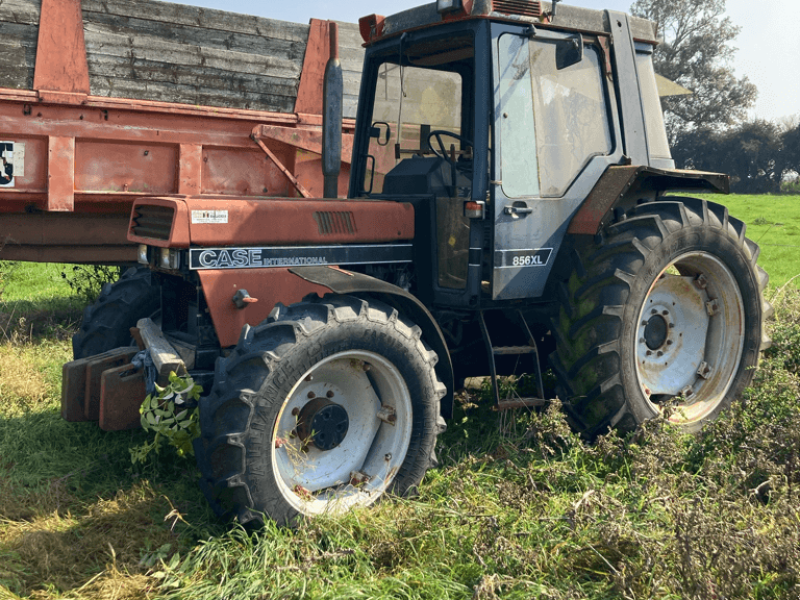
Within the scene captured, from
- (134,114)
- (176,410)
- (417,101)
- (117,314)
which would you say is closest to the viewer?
(176,410)

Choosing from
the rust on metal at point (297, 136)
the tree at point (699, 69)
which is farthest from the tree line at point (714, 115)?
the rust on metal at point (297, 136)

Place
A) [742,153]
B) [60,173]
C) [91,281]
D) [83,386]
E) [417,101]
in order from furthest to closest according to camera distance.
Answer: [742,153] < [91,281] < [60,173] < [417,101] < [83,386]

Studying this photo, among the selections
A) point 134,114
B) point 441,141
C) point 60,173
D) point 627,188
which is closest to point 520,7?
point 441,141

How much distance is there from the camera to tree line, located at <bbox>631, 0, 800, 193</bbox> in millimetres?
40188

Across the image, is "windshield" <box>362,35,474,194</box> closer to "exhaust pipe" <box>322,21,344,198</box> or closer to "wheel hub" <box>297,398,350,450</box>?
"exhaust pipe" <box>322,21,344,198</box>

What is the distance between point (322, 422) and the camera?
358 cm

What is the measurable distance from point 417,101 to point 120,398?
2.39 m

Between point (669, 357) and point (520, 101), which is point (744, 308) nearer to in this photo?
point (669, 357)

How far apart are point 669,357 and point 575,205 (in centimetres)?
116

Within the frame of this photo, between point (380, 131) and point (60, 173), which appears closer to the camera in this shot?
point (380, 131)

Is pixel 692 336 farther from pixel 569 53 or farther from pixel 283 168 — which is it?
pixel 283 168

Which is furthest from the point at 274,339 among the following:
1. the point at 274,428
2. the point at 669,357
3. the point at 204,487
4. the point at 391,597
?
the point at 669,357

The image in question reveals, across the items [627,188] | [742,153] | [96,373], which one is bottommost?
[96,373]

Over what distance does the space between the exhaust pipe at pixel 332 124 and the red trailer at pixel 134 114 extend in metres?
1.89
